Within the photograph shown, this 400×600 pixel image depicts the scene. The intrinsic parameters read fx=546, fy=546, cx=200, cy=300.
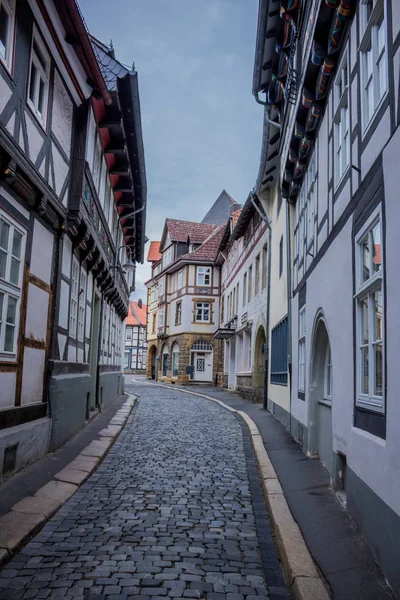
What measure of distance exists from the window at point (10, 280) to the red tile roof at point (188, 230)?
33.2 meters

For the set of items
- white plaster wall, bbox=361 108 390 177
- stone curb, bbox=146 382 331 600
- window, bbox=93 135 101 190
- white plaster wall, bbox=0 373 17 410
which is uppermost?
window, bbox=93 135 101 190

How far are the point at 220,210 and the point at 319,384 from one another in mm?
38212

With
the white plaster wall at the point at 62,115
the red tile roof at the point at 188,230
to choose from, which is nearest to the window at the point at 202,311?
the red tile roof at the point at 188,230

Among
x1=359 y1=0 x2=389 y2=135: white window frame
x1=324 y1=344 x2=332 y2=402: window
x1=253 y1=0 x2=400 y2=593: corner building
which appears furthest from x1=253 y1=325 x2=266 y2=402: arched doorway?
x1=359 y1=0 x2=389 y2=135: white window frame

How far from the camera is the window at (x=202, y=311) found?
121 ft

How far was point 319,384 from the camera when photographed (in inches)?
320

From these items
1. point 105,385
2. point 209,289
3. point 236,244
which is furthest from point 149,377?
point 105,385

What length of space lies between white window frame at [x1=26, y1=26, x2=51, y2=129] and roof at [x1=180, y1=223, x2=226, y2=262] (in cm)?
2842

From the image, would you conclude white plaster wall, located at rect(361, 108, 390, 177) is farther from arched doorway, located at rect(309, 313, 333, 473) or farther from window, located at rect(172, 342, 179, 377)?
window, located at rect(172, 342, 179, 377)

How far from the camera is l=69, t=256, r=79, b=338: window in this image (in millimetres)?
9648

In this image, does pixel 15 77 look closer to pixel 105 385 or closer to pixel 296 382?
pixel 296 382

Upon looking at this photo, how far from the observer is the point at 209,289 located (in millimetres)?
37219

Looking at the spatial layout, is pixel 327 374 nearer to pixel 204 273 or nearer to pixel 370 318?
pixel 370 318

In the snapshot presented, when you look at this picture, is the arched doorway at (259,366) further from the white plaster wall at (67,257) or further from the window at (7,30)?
the window at (7,30)
